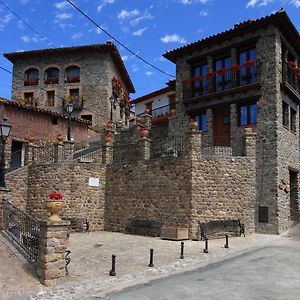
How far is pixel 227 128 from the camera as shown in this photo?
22.9 meters

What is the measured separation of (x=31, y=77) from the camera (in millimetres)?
39250

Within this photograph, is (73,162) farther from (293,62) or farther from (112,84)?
(112,84)

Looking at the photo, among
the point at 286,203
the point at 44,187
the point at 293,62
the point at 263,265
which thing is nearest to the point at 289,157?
the point at 286,203

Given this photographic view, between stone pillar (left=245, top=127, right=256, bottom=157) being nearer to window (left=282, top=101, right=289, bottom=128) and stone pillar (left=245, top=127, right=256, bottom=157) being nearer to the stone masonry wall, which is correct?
window (left=282, top=101, right=289, bottom=128)

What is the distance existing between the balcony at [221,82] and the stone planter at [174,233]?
9.23m

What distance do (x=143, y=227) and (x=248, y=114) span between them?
356 inches

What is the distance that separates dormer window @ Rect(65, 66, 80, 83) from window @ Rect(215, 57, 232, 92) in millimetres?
18241

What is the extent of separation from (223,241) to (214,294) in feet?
28.3

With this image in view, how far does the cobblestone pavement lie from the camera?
8.75 m

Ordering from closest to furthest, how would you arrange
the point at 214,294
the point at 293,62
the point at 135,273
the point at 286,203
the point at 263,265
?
the point at 214,294
the point at 135,273
the point at 263,265
the point at 286,203
the point at 293,62

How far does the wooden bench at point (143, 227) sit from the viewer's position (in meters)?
18.1

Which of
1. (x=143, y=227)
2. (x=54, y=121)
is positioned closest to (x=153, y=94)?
(x=54, y=121)

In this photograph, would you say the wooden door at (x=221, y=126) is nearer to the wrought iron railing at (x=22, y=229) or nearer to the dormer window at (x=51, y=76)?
the wrought iron railing at (x=22, y=229)

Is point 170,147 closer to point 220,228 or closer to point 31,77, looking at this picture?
point 220,228
